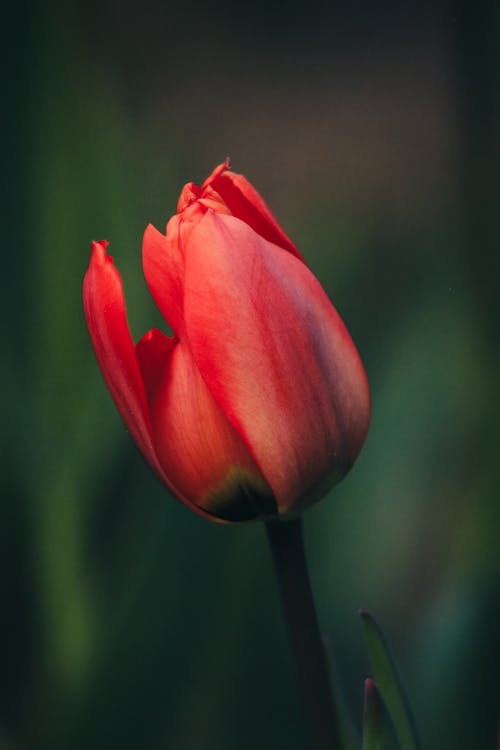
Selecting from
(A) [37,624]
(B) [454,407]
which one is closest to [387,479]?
(B) [454,407]

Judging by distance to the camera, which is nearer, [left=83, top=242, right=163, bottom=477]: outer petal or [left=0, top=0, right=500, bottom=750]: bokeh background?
[left=83, top=242, right=163, bottom=477]: outer petal

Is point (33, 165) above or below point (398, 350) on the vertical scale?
above

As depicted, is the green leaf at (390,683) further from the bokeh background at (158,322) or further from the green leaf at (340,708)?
the bokeh background at (158,322)

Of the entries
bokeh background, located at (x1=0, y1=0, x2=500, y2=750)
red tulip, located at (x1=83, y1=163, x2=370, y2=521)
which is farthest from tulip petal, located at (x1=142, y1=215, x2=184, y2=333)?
bokeh background, located at (x1=0, y1=0, x2=500, y2=750)

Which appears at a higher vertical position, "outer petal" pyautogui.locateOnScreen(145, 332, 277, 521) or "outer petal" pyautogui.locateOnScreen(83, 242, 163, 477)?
"outer petal" pyautogui.locateOnScreen(83, 242, 163, 477)

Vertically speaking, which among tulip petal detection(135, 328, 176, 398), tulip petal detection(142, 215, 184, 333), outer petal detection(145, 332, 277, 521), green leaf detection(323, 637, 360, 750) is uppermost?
tulip petal detection(142, 215, 184, 333)

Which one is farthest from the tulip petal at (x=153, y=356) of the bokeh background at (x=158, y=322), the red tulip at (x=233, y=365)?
the bokeh background at (x=158, y=322)

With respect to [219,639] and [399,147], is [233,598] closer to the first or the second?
[219,639]

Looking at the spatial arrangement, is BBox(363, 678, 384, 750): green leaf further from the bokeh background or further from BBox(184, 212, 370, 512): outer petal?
the bokeh background
